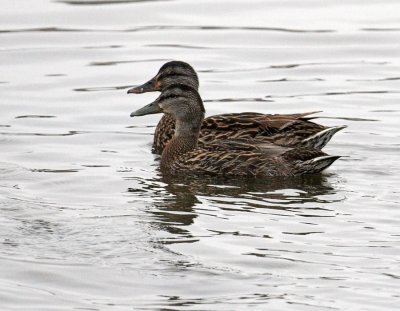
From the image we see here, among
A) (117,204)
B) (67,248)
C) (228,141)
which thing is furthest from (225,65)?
(67,248)

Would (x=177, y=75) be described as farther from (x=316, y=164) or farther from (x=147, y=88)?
(x=316, y=164)

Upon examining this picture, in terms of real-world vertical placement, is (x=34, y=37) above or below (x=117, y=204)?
above

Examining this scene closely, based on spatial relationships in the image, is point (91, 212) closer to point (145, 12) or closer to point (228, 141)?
point (228, 141)

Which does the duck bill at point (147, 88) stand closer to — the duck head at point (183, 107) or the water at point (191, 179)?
the water at point (191, 179)

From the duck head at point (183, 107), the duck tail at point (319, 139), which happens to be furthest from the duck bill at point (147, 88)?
the duck tail at point (319, 139)

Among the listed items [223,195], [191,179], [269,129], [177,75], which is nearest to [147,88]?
[177,75]

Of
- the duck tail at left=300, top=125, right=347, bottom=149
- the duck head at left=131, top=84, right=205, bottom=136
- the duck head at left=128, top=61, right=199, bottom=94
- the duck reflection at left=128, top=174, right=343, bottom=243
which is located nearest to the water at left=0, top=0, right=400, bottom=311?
the duck reflection at left=128, top=174, right=343, bottom=243

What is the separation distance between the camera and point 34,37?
2127 cm

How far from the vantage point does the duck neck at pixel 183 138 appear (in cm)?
1540

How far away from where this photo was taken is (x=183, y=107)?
15594mm

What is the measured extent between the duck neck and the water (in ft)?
0.87

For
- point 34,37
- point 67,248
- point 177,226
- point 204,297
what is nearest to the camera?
point 204,297

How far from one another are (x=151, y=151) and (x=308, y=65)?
4.21 meters

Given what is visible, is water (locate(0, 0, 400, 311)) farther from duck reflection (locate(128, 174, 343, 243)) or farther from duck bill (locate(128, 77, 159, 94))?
duck bill (locate(128, 77, 159, 94))
